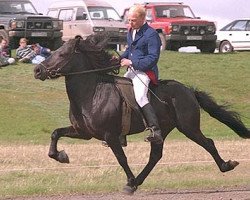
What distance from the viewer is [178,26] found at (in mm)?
33406

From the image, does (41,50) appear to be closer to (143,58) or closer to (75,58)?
(75,58)

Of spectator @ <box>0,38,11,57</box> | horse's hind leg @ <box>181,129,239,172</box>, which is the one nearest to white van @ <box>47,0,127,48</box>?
spectator @ <box>0,38,11,57</box>

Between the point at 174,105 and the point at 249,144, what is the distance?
787 centimetres

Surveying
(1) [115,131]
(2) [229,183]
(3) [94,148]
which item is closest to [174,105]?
(1) [115,131]

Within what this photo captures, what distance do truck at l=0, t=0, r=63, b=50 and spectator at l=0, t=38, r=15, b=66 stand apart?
983 millimetres

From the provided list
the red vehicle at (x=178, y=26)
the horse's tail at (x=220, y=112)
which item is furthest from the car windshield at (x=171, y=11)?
the horse's tail at (x=220, y=112)

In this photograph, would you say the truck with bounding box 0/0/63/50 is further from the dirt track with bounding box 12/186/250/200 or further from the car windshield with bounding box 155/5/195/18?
the dirt track with bounding box 12/186/250/200

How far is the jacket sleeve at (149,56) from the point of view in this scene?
10719 mm

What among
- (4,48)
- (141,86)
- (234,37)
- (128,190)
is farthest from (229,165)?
(234,37)

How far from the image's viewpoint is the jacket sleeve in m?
10.7

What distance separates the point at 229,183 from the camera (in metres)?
12.3

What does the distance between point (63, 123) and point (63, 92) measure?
14.7 feet

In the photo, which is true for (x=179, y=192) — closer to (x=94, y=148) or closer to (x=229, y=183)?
(x=229, y=183)

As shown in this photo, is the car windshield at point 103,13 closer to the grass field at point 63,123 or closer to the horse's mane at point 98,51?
the grass field at point 63,123
